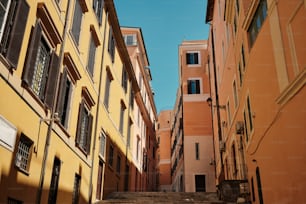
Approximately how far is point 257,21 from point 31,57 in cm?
692

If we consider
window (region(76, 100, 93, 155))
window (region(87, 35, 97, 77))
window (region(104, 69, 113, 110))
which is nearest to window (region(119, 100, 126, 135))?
window (region(104, 69, 113, 110))

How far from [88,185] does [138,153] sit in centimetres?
1367

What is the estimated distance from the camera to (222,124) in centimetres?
2161

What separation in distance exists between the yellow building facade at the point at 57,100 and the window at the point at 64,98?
3 centimetres

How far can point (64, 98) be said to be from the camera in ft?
36.6

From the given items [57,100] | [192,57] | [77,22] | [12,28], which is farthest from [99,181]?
[192,57]

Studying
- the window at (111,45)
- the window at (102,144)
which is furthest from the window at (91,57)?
the window at (102,144)

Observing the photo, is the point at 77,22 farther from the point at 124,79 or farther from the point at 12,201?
the point at 124,79

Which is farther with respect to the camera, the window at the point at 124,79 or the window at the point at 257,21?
the window at the point at 124,79

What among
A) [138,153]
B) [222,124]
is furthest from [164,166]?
[222,124]

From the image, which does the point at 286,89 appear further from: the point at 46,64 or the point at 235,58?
the point at 235,58

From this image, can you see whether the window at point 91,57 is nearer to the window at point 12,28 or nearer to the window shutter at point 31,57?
the window shutter at point 31,57

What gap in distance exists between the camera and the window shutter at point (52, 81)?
957 cm

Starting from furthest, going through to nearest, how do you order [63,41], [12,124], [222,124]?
1. [222,124]
2. [63,41]
3. [12,124]
